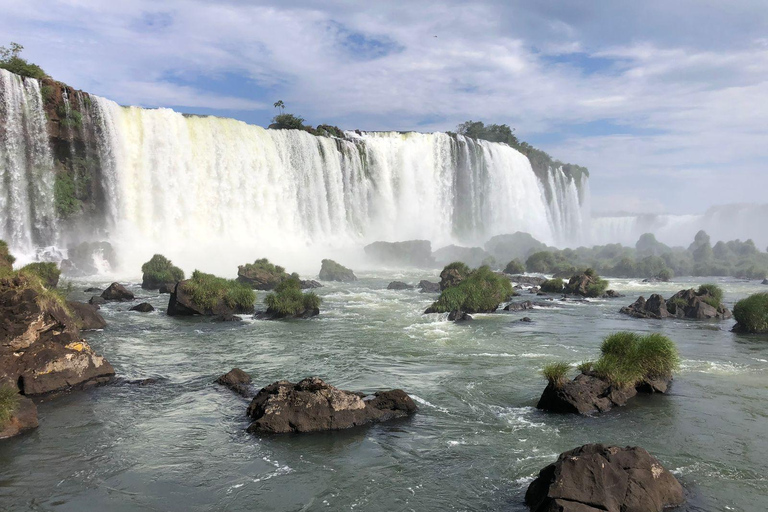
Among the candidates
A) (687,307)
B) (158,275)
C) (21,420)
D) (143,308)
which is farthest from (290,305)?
(687,307)

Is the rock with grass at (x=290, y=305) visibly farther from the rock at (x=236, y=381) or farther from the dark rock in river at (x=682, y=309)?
the dark rock in river at (x=682, y=309)

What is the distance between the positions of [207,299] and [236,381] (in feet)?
33.6

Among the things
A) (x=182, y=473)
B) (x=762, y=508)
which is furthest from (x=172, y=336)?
(x=762, y=508)

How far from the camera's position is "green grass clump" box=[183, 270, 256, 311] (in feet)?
72.9

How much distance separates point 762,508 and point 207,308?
18873 mm

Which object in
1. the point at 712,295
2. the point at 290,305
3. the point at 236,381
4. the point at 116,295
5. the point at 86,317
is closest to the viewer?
the point at 236,381

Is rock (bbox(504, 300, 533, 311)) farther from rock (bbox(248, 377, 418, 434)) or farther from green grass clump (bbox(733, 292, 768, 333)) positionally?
rock (bbox(248, 377, 418, 434))

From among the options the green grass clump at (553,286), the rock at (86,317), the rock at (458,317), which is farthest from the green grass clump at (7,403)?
the green grass clump at (553,286)

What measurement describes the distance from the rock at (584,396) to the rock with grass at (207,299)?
45.1 feet

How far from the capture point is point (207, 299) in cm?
2230

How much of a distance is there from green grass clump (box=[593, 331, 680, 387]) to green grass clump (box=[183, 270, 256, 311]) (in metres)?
14.5

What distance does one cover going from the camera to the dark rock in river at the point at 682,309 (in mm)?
23702

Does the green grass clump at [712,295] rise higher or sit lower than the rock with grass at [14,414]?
higher

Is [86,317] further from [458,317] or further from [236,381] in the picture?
[458,317]
